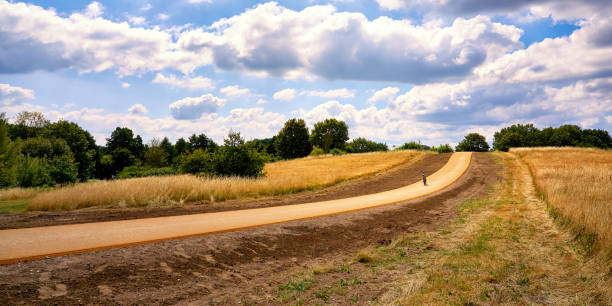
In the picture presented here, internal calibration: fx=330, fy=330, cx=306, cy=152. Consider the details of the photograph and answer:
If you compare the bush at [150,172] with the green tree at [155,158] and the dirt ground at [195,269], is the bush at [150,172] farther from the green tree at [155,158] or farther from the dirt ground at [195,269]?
the dirt ground at [195,269]

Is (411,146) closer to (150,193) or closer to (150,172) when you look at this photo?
(150,172)

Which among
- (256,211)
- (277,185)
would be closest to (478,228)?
(256,211)

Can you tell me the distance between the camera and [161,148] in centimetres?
9500

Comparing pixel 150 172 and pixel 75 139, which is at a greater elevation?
pixel 75 139

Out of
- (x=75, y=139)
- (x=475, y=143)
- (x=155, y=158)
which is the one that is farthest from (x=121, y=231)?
(x=475, y=143)

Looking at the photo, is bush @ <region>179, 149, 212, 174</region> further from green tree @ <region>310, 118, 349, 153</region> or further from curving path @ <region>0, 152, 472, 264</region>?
green tree @ <region>310, 118, 349, 153</region>

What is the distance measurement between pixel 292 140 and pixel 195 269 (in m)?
86.3

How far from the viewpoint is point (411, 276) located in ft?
23.8

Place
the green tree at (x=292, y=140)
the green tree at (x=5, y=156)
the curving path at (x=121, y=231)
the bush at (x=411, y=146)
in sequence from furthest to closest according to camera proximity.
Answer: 1. the bush at (x=411, y=146)
2. the green tree at (x=292, y=140)
3. the green tree at (x=5, y=156)
4. the curving path at (x=121, y=231)

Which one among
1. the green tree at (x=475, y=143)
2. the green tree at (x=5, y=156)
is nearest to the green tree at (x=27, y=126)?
the green tree at (x=5, y=156)

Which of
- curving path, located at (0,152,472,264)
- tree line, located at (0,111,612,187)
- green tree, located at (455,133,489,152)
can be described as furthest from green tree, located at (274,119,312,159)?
curving path, located at (0,152,472,264)

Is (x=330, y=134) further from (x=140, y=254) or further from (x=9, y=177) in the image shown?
(x=140, y=254)

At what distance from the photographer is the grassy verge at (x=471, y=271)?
596 cm

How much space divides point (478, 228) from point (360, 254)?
220 inches
